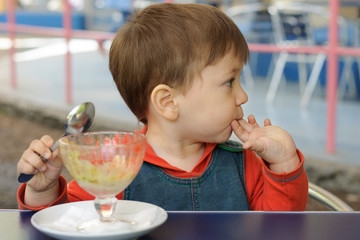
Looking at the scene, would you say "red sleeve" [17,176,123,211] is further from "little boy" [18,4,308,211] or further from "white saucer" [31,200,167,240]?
"white saucer" [31,200,167,240]

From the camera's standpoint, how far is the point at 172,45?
1.13 m

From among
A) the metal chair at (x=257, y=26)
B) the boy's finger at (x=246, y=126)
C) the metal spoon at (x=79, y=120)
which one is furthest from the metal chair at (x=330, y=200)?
the metal chair at (x=257, y=26)

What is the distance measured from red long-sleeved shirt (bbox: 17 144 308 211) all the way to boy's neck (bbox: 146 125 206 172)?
2cm

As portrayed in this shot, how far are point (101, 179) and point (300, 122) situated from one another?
10.2 ft

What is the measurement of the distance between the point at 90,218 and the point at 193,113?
42cm

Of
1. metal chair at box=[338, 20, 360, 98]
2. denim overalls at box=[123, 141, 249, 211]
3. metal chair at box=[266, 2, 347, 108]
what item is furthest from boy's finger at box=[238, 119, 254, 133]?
metal chair at box=[338, 20, 360, 98]

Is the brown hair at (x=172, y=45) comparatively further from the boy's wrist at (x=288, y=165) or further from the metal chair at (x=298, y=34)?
the metal chair at (x=298, y=34)

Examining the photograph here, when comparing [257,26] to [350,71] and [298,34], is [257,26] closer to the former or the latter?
[298,34]

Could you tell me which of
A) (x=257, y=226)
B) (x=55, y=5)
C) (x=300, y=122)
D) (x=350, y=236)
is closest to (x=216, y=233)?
(x=257, y=226)

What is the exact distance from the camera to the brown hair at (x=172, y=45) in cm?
113

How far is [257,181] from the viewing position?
125cm

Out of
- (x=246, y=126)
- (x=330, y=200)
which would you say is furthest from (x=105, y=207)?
(x=330, y=200)

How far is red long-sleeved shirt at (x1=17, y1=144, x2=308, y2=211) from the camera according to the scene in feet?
3.65

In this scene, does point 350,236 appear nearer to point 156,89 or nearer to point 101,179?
point 101,179
